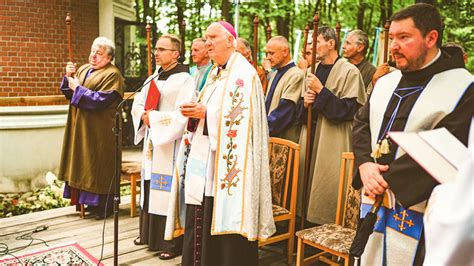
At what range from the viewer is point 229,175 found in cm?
312

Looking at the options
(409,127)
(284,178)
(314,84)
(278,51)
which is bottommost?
(284,178)

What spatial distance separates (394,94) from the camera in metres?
2.32

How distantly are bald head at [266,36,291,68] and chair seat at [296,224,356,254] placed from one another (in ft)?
5.91

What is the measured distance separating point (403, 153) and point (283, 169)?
5.47ft

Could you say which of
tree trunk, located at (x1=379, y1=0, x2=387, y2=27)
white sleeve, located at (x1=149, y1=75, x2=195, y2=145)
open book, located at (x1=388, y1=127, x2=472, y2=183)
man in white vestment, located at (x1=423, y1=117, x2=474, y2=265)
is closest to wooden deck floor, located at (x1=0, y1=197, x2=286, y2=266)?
white sleeve, located at (x1=149, y1=75, x2=195, y2=145)

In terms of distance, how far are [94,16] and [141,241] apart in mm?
5018

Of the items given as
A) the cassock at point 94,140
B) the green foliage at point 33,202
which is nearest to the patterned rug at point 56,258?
the cassock at point 94,140

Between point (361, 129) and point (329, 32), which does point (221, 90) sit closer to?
point (361, 129)

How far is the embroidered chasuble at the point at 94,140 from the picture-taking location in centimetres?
495

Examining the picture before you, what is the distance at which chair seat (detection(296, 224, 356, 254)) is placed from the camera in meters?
2.93

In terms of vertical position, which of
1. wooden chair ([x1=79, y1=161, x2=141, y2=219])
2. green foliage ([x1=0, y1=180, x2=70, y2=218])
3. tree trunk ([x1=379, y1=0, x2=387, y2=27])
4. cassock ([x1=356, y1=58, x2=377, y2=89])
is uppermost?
tree trunk ([x1=379, y1=0, x2=387, y2=27])

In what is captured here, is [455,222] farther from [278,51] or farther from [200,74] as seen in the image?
[200,74]

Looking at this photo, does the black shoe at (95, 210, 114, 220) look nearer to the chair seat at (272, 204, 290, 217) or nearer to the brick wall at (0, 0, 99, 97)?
the chair seat at (272, 204, 290, 217)

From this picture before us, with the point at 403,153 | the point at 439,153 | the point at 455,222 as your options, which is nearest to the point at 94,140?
the point at 403,153
